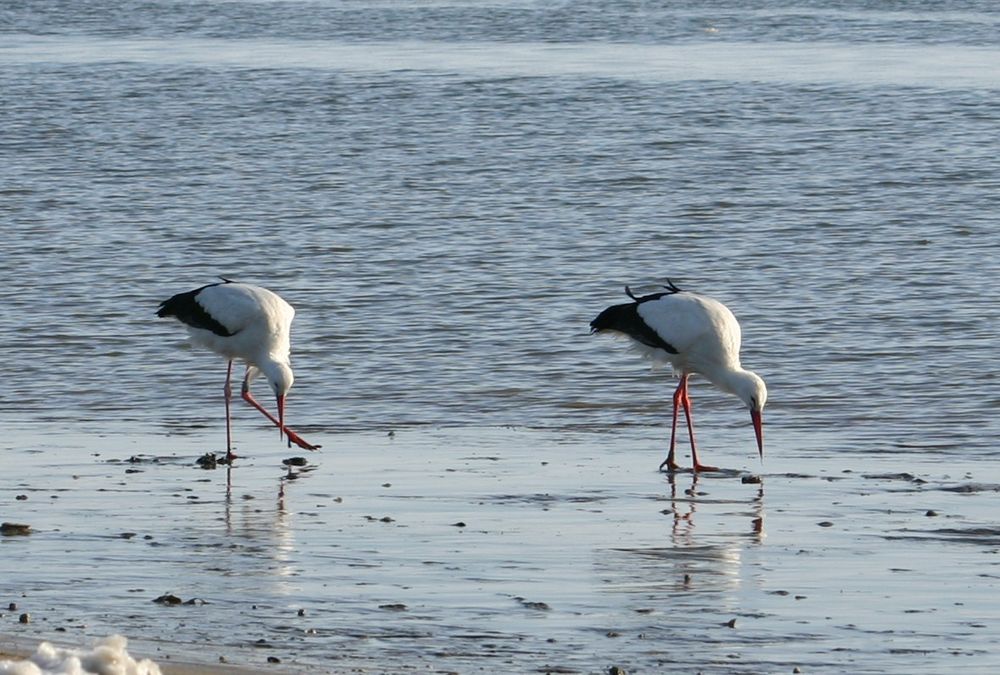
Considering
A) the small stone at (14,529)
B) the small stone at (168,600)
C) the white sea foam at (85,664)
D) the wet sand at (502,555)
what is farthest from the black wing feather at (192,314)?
the white sea foam at (85,664)

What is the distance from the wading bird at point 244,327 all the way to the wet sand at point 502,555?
74cm

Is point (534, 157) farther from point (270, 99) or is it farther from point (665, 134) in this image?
point (270, 99)

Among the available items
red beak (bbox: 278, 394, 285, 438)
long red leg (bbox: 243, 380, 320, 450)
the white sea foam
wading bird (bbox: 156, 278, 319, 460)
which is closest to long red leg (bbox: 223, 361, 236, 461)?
wading bird (bbox: 156, 278, 319, 460)

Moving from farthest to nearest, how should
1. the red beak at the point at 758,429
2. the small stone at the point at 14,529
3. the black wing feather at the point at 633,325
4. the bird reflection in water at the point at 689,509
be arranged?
1. the black wing feather at the point at 633,325
2. the red beak at the point at 758,429
3. the bird reflection in water at the point at 689,509
4. the small stone at the point at 14,529

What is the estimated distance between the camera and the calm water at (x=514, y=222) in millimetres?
12836

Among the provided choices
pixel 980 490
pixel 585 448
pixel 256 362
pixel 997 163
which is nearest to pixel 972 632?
pixel 980 490

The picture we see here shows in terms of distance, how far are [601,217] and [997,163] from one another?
5693 mm

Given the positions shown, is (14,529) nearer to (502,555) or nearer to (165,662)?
(502,555)

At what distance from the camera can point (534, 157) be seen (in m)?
24.8

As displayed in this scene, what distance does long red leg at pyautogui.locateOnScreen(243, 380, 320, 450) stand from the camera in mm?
11195

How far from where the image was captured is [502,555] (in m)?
8.34

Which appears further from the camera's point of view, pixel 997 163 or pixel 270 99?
pixel 270 99

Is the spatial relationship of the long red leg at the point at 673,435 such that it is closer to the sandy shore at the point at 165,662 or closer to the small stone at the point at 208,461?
the small stone at the point at 208,461

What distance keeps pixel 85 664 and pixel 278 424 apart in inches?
234
